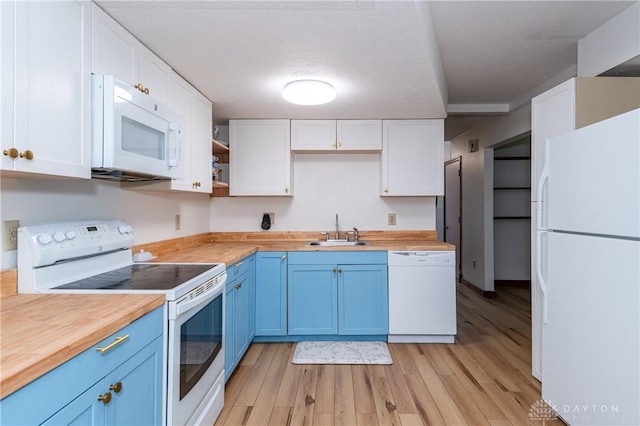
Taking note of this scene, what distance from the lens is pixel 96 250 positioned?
5.50 feet

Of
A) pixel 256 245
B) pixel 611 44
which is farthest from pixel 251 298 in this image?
pixel 611 44

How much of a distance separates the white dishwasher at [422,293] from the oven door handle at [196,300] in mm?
1590

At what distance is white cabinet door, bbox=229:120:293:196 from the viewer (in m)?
3.27

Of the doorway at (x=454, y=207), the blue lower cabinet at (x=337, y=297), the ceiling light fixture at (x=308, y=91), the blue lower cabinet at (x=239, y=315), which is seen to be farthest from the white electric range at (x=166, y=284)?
A: the doorway at (x=454, y=207)

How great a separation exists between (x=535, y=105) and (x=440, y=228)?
14.5 feet

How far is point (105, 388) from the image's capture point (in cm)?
102

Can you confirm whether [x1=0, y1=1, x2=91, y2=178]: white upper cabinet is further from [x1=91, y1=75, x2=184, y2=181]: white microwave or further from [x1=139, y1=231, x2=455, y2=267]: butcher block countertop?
[x1=139, y1=231, x2=455, y2=267]: butcher block countertop

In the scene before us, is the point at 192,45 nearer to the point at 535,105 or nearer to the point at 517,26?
the point at 517,26

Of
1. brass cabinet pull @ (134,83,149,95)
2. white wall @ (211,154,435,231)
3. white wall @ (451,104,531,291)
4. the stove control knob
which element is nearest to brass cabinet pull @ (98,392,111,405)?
the stove control knob

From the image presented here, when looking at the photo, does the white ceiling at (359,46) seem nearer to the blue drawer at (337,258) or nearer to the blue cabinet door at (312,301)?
the blue drawer at (337,258)

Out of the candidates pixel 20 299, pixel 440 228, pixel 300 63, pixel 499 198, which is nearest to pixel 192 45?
pixel 300 63

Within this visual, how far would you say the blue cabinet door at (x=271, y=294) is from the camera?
2.96 metres

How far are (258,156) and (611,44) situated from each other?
2.76m

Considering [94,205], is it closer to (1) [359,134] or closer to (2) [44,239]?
(2) [44,239]
